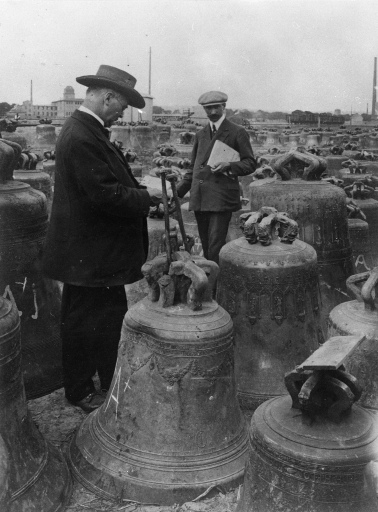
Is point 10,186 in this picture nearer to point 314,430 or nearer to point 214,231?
point 214,231

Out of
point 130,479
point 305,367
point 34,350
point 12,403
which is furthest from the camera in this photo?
point 34,350

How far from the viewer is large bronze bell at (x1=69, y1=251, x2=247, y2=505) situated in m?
3.25

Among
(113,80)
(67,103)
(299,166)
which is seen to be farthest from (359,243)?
(67,103)

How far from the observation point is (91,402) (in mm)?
4215

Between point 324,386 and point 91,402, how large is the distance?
2120 mm

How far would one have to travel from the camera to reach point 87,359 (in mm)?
4191

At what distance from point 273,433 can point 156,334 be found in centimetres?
96

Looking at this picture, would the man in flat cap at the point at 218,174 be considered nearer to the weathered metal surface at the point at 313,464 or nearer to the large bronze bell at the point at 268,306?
the large bronze bell at the point at 268,306

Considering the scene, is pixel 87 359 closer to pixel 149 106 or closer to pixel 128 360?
pixel 128 360

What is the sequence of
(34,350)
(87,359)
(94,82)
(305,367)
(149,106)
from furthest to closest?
1. (149,106)
2. (34,350)
3. (87,359)
4. (94,82)
5. (305,367)

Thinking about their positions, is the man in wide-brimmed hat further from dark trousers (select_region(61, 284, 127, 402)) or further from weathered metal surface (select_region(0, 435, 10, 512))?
weathered metal surface (select_region(0, 435, 10, 512))

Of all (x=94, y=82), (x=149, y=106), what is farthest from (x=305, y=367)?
(x=149, y=106)

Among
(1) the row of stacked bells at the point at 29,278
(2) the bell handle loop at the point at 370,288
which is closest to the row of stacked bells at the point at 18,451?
(1) the row of stacked bells at the point at 29,278

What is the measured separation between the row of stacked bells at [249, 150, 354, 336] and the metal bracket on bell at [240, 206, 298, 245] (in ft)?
4.22
